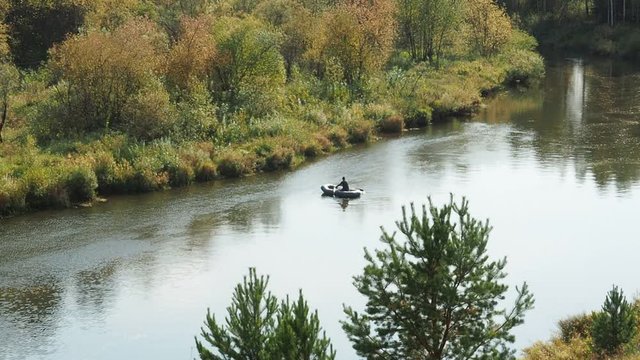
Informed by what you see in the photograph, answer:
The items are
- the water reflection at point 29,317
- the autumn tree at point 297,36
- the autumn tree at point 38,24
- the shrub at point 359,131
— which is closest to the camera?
the water reflection at point 29,317

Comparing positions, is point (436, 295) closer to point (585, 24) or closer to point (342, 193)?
point (342, 193)

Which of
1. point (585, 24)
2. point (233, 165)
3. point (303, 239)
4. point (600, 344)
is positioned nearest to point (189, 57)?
point (233, 165)

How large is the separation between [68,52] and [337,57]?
845 inches

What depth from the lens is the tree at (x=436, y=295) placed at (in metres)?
16.8

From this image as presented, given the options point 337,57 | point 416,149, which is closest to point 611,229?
point 416,149

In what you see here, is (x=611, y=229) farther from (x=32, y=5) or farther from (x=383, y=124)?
(x=32, y=5)

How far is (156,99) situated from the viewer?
46281 mm

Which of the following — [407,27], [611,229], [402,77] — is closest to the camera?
[611,229]

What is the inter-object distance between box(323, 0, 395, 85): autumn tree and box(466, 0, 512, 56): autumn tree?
19735 mm

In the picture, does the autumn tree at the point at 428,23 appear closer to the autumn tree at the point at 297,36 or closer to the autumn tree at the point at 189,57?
the autumn tree at the point at 297,36

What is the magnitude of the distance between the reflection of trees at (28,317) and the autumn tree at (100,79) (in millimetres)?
18854

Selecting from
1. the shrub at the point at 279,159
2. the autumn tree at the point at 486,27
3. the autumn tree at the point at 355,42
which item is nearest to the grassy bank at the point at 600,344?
the shrub at the point at 279,159

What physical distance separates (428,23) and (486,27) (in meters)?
7.98

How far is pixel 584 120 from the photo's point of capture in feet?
189
